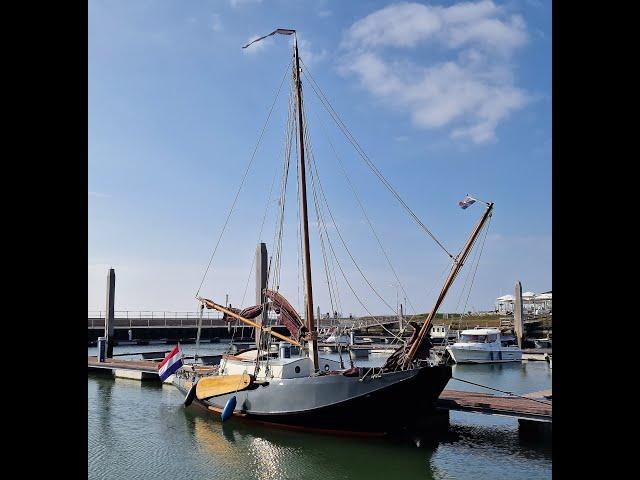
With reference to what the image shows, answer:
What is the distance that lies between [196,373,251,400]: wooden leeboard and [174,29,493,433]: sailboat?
0.02 m

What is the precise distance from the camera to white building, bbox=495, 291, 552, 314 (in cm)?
→ 9571

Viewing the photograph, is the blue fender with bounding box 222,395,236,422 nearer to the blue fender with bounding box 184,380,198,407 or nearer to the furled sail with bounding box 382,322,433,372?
the blue fender with bounding box 184,380,198,407

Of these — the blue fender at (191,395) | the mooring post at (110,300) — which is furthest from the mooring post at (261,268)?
the mooring post at (110,300)

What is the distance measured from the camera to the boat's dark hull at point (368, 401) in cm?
2012

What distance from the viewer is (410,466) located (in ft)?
58.1

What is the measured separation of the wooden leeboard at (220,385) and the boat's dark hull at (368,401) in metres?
2.74

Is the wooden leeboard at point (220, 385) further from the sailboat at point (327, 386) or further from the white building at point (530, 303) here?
the white building at point (530, 303)

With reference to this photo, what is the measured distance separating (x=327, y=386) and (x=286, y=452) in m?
2.73

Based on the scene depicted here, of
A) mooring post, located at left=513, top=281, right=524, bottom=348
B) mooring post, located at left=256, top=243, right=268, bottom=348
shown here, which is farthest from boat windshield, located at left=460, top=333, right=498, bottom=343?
mooring post, located at left=256, top=243, right=268, bottom=348
